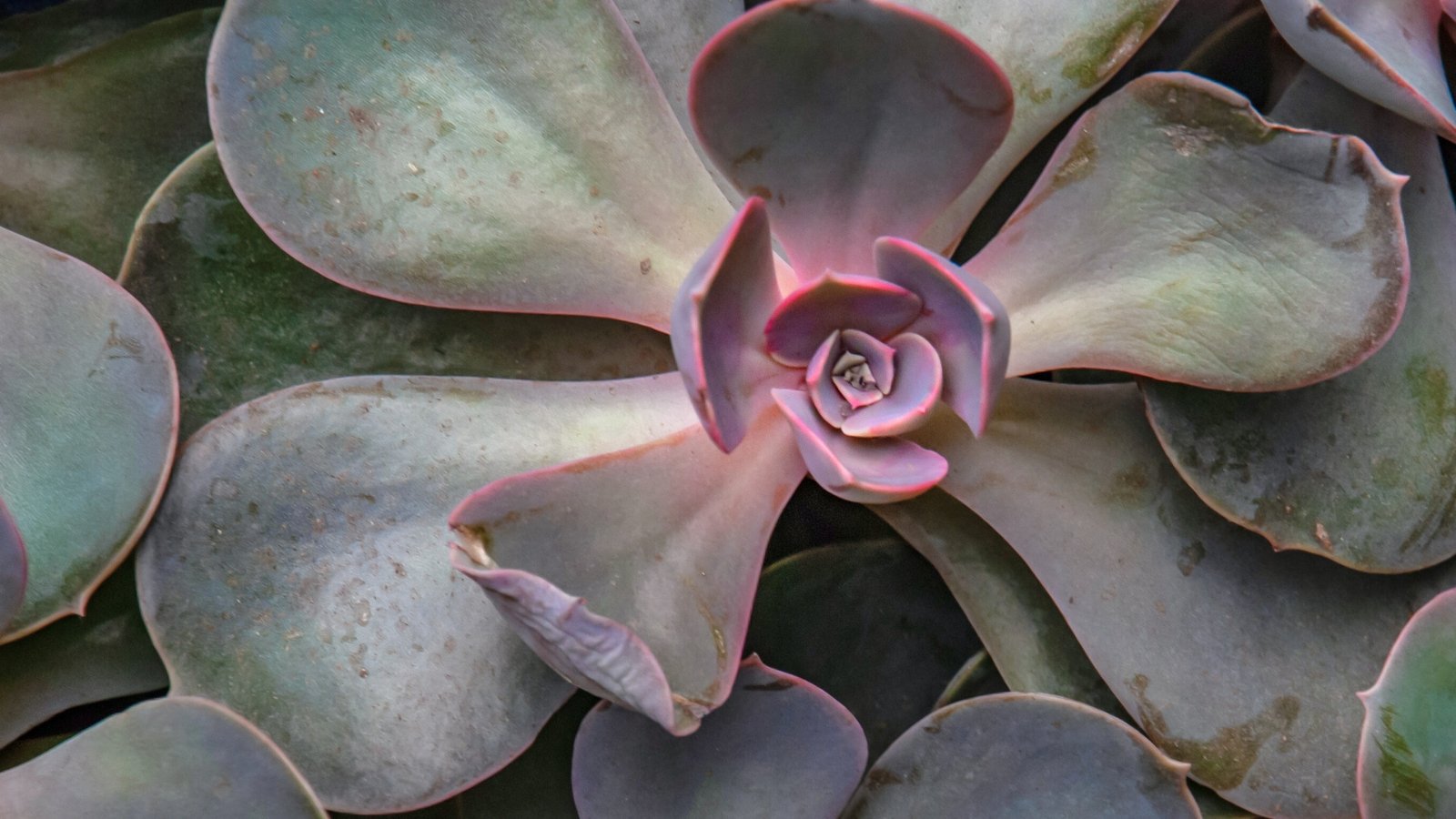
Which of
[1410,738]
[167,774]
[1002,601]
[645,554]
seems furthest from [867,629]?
[167,774]

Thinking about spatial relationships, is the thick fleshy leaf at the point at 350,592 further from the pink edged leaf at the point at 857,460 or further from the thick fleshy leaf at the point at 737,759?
the pink edged leaf at the point at 857,460

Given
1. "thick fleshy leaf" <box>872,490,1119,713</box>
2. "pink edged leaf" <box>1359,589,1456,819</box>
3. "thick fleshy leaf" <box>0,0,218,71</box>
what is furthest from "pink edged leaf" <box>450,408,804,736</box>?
"thick fleshy leaf" <box>0,0,218,71</box>

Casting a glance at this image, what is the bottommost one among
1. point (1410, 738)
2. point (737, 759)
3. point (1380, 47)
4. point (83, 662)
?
point (83, 662)

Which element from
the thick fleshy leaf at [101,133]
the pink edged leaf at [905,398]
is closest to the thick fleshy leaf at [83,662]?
the thick fleshy leaf at [101,133]

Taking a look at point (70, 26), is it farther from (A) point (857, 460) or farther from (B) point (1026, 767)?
(B) point (1026, 767)

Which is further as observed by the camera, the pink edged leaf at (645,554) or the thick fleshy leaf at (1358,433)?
the thick fleshy leaf at (1358,433)

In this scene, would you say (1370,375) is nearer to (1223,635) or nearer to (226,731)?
(1223,635)
